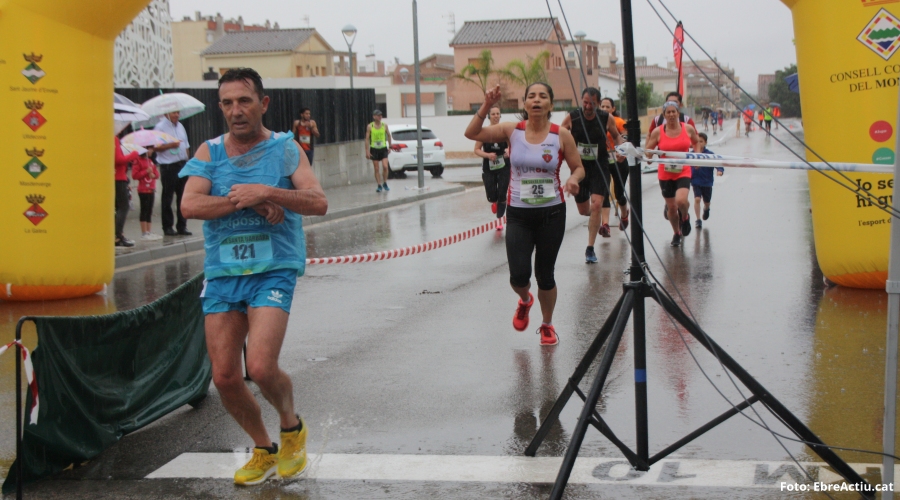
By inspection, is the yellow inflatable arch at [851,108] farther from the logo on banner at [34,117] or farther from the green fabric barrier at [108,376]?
the logo on banner at [34,117]

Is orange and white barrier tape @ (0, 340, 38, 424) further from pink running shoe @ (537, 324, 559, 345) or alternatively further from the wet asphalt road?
pink running shoe @ (537, 324, 559, 345)

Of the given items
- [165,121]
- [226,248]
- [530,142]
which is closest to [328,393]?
[226,248]

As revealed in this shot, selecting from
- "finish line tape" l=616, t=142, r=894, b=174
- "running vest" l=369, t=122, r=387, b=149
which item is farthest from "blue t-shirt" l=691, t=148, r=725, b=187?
"running vest" l=369, t=122, r=387, b=149

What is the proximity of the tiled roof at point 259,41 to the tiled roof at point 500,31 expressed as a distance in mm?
13180

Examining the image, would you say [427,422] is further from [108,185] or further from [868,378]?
[108,185]

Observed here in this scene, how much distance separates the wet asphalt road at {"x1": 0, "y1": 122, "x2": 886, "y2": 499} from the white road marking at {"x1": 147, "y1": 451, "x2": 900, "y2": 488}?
0.23 ft

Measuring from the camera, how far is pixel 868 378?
5777 mm

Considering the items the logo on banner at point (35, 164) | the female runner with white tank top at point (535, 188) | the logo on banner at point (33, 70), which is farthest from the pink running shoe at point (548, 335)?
the logo on banner at point (33, 70)

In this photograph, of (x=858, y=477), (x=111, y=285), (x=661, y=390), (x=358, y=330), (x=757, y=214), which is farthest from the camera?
(x=757, y=214)

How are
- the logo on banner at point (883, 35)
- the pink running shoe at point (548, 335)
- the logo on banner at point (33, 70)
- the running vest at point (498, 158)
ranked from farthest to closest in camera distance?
the running vest at point (498, 158), the logo on banner at point (33, 70), the logo on banner at point (883, 35), the pink running shoe at point (548, 335)

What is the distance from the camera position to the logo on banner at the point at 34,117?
8.73m

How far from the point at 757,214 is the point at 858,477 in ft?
40.4

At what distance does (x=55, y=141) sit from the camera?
8.85m

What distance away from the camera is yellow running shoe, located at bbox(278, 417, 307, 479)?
4.39 metres
